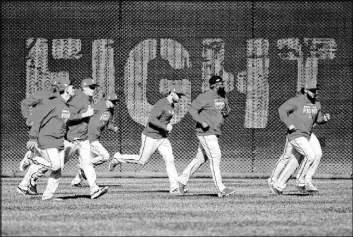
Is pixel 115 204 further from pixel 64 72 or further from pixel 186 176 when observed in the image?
pixel 64 72

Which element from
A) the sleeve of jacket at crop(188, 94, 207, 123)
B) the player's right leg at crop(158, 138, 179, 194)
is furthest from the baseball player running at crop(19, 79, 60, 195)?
the sleeve of jacket at crop(188, 94, 207, 123)

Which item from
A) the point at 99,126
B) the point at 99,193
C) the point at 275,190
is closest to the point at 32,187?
the point at 99,193

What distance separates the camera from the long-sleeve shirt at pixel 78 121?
18125 mm

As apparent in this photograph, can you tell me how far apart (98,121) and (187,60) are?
3508mm

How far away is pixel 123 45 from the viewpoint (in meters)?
23.6

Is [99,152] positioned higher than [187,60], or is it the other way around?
[187,60]

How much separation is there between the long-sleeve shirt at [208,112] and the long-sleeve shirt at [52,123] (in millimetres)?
2411

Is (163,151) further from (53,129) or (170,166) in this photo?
(53,129)

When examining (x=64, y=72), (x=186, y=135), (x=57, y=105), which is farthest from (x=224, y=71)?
(x=57, y=105)

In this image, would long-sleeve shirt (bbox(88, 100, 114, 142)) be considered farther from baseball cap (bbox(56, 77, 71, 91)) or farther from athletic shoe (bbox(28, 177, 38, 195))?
baseball cap (bbox(56, 77, 71, 91))

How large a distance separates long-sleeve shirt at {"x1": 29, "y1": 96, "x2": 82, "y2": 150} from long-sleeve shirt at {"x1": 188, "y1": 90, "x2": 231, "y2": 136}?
2.41m

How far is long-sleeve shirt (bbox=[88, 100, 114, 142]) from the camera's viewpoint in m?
20.9

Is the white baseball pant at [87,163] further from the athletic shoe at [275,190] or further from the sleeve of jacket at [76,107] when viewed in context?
the athletic shoe at [275,190]

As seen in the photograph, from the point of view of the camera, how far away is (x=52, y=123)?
1645 centimetres
